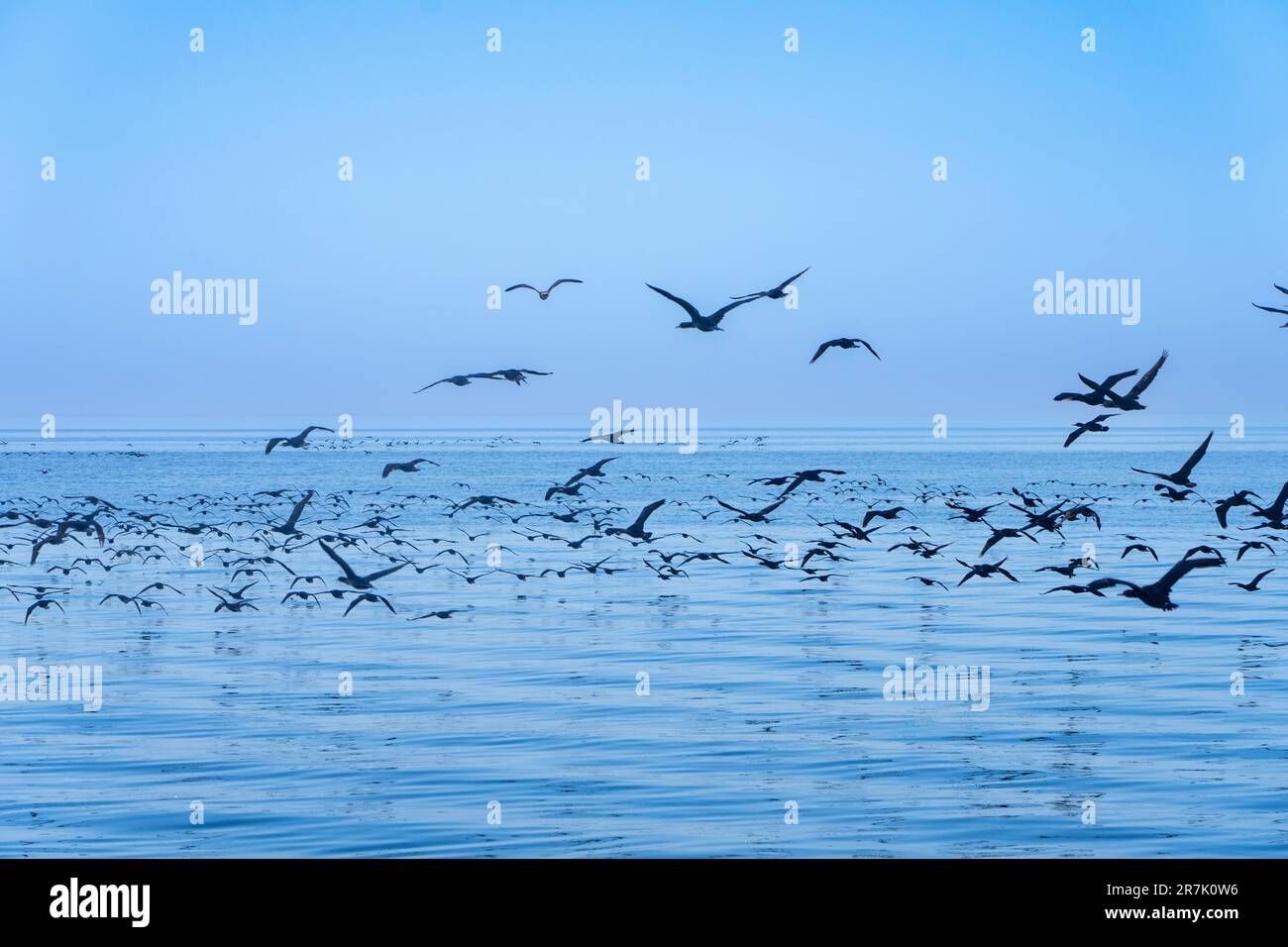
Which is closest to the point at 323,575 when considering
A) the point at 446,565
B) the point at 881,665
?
the point at 446,565

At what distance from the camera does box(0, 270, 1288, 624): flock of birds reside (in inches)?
931

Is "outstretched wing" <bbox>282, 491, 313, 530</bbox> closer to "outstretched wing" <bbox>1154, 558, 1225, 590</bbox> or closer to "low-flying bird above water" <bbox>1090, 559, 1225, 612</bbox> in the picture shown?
"low-flying bird above water" <bbox>1090, 559, 1225, 612</bbox>

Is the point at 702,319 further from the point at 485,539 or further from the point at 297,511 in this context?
the point at 485,539

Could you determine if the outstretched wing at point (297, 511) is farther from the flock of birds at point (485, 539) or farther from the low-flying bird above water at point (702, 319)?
the low-flying bird above water at point (702, 319)

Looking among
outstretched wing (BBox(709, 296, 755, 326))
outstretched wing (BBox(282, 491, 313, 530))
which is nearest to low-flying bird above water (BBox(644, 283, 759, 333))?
→ outstretched wing (BBox(709, 296, 755, 326))

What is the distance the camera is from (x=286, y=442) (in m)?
24.1

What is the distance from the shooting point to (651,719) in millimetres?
19844

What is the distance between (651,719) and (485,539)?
1060 inches

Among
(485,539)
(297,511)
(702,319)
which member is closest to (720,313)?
(702,319)

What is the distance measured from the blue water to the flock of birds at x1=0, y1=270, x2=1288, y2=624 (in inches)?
23.2

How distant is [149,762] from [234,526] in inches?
1253

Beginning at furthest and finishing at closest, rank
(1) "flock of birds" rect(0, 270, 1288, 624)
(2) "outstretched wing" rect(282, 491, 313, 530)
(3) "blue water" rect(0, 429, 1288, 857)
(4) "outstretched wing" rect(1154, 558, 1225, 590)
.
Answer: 1. (2) "outstretched wing" rect(282, 491, 313, 530)
2. (1) "flock of birds" rect(0, 270, 1288, 624)
3. (4) "outstretched wing" rect(1154, 558, 1225, 590)
4. (3) "blue water" rect(0, 429, 1288, 857)

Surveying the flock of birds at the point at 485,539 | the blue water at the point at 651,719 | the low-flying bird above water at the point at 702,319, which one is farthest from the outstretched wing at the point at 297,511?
the low-flying bird above water at the point at 702,319
